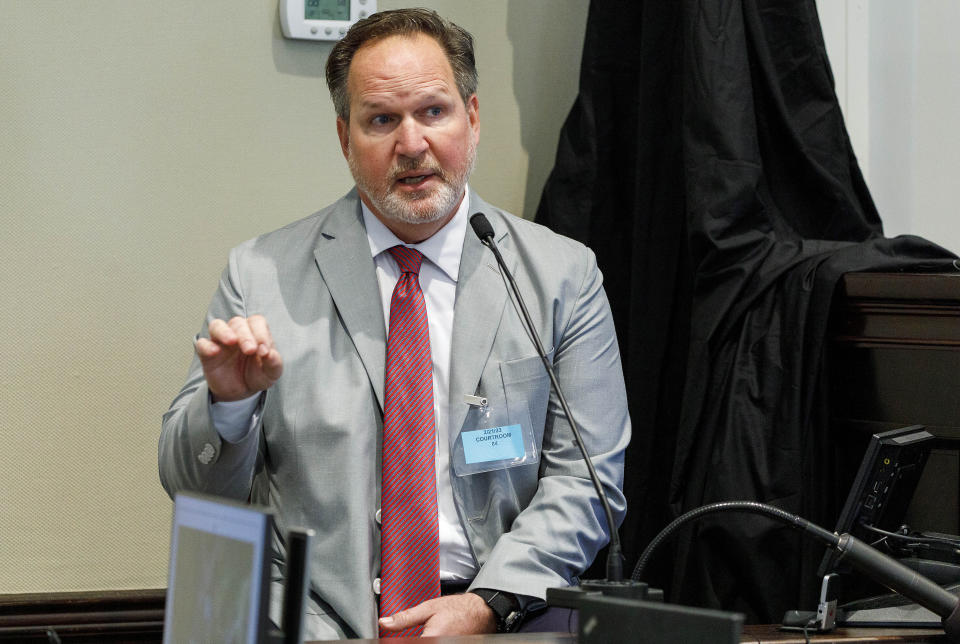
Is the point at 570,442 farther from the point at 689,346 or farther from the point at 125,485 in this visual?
the point at 125,485

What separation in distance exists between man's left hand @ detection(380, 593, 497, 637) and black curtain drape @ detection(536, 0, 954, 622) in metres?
0.70

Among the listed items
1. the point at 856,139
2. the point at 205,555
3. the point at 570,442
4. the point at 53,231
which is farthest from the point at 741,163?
the point at 205,555

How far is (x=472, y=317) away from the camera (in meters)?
1.90

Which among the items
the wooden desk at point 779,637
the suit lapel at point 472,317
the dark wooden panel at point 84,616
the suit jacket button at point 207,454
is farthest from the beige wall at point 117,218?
the wooden desk at point 779,637

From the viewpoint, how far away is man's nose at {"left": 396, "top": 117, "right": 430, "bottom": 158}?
191 cm

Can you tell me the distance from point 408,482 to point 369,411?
0.14m

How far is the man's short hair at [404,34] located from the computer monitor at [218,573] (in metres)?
1.18

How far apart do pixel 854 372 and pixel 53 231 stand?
66.8 inches

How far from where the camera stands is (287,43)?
8.05 feet

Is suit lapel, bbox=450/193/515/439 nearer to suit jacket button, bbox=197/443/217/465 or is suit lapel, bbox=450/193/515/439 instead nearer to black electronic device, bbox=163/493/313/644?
suit jacket button, bbox=197/443/217/465

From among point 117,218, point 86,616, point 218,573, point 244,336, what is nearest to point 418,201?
point 244,336

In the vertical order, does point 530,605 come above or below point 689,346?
below

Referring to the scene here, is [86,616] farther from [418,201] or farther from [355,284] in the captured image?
[418,201]

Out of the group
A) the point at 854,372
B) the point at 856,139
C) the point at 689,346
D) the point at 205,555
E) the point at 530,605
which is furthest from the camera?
the point at 856,139
